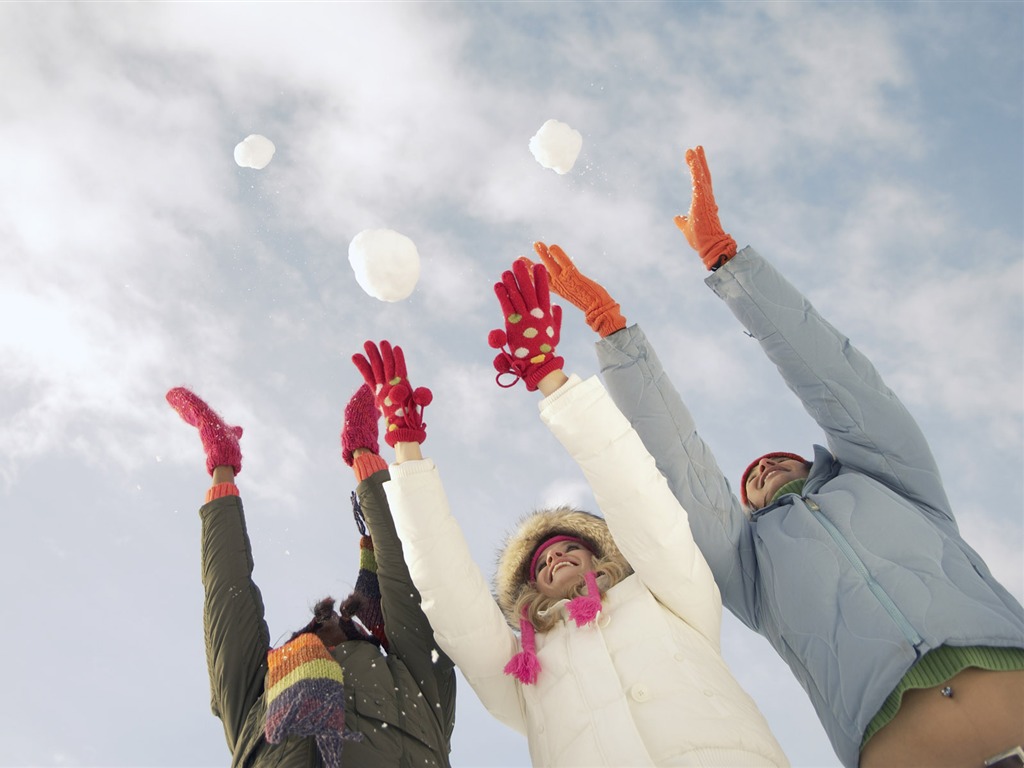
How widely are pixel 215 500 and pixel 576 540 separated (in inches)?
84.4

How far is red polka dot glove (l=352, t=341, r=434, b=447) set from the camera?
4062mm

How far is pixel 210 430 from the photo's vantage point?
5.11m

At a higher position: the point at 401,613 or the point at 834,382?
the point at 834,382

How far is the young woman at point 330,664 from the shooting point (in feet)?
10.8

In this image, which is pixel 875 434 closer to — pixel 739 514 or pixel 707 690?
pixel 739 514

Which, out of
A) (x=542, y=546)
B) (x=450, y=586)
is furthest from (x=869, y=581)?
(x=450, y=586)

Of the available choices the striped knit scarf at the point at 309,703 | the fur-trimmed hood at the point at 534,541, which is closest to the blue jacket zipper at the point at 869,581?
the fur-trimmed hood at the point at 534,541

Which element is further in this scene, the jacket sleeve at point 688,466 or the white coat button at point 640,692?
the jacket sleeve at point 688,466

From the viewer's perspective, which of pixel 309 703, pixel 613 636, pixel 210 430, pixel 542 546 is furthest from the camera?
pixel 210 430

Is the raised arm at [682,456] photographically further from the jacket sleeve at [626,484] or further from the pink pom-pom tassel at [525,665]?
the pink pom-pom tassel at [525,665]

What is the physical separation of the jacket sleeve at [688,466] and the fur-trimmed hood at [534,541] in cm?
58

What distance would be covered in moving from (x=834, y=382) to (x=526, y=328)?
1.96 m

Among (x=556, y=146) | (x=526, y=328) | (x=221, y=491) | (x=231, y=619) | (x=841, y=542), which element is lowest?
(x=841, y=542)

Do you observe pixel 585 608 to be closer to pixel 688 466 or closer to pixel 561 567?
pixel 561 567
